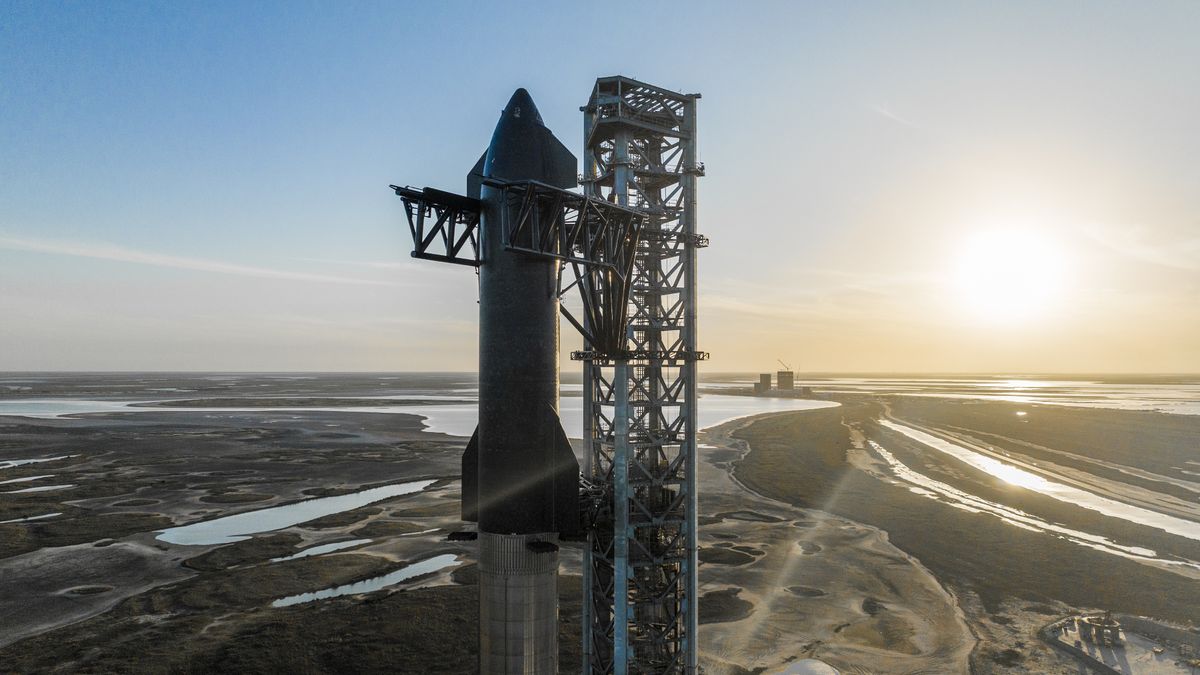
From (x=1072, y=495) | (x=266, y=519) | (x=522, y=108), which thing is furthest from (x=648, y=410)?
(x=1072, y=495)

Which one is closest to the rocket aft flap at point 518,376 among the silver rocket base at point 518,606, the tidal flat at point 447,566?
the silver rocket base at point 518,606

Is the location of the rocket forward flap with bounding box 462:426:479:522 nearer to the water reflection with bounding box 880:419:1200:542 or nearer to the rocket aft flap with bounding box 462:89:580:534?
the rocket aft flap with bounding box 462:89:580:534

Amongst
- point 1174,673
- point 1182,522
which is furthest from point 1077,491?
point 1174,673

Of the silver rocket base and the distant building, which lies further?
the distant building

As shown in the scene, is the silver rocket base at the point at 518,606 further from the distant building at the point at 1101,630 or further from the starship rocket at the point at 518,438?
the distant building at the point at 1101,630

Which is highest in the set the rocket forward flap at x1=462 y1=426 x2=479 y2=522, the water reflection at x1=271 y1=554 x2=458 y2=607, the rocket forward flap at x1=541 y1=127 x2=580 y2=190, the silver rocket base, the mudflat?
the rocket forward flap at x1=541 y1=127 x2=580 y2=190

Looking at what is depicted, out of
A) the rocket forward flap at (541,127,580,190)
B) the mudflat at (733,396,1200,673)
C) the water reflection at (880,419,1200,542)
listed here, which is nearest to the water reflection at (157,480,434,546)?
the mudflat at (733,396,1200,673)
